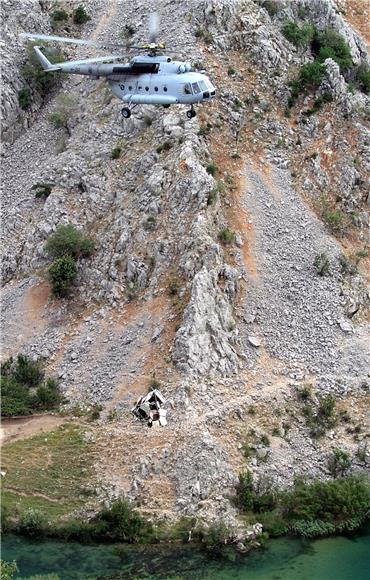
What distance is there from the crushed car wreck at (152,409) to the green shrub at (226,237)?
11.7m

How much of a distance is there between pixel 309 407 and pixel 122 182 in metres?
20.6

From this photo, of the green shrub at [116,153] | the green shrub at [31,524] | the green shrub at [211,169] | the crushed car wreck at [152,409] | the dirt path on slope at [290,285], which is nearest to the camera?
the green shrub at [31,524]

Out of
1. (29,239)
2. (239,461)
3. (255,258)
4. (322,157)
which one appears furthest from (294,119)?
(239,461)

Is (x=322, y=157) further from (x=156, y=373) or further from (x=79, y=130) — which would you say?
(x=156, y=373)

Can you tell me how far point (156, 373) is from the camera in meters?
46.6

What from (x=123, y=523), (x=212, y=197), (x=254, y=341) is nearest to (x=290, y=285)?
(x=254, y=341)

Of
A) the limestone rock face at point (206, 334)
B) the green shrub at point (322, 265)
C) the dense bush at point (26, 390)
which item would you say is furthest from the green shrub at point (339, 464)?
the dense bush at point (26, 390)

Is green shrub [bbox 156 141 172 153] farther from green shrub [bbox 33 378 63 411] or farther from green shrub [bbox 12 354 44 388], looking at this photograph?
green shrub [bbox 33 378 63 411]

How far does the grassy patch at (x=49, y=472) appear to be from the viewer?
1657 inches

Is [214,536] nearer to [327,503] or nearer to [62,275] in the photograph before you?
[327,503]

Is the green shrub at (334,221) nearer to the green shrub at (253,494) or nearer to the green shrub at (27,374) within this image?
the green shrub at (253,494)

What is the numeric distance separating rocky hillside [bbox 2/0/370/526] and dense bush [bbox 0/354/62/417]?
1024 millimetres

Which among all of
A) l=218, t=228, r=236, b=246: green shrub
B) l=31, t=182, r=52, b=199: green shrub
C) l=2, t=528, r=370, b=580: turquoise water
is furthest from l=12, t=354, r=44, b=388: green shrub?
l=218, t=228, r=236, b=246: green shrub

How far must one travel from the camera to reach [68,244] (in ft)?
173
